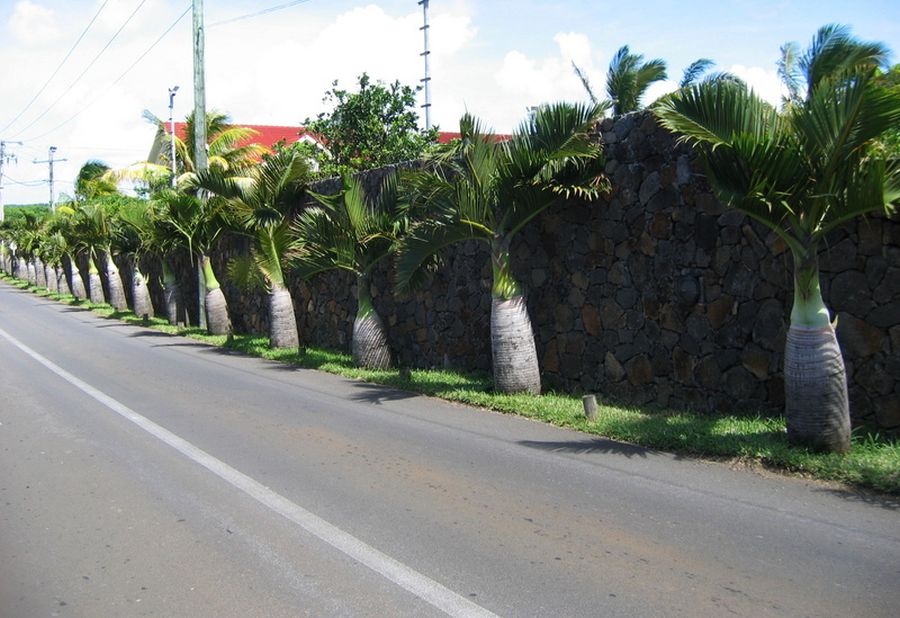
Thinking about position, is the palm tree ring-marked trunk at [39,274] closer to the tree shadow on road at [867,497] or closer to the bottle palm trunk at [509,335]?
the bottle palm trunk at [509,335]

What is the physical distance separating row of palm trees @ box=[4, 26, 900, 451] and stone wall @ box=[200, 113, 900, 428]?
1.62ft

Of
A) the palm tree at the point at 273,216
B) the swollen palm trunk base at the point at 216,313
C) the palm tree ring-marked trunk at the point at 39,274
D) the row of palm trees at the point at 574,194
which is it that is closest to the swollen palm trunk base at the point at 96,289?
the swollen palm trunk base at the point at 216,313

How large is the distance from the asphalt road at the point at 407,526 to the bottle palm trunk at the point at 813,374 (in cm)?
61

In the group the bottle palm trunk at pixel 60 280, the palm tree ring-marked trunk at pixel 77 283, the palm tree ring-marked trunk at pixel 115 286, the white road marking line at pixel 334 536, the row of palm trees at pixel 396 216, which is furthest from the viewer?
the bottle palm trunk at pixel 60 280

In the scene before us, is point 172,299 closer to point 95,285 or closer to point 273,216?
point 273,216

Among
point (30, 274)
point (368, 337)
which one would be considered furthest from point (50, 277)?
point (368, 337)

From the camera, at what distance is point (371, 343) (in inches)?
535

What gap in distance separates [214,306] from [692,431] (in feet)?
51.1

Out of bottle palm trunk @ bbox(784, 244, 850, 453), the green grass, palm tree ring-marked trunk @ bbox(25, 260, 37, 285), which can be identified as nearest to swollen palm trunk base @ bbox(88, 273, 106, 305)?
palm tree ring-marked trunk @ bbox(25, 260, 37, 285)

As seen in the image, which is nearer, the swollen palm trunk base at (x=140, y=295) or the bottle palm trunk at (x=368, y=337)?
the bottle palm trunk at (x=368, y=337)

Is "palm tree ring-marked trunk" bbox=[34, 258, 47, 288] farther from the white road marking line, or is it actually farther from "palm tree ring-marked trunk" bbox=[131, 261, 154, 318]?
the white road marking line

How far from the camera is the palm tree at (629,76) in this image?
603 inches

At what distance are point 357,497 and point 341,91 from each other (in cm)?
2075

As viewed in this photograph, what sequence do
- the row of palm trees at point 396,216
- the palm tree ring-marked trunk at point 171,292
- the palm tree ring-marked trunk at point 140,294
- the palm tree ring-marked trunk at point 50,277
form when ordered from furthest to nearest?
the palm tree ring-marked trunk at point 50,277, the palm tree ring-marked trunk at point 140,294, the palm tree ring-marked trunk at point 171,292, the row of palm trees at point 396,216
